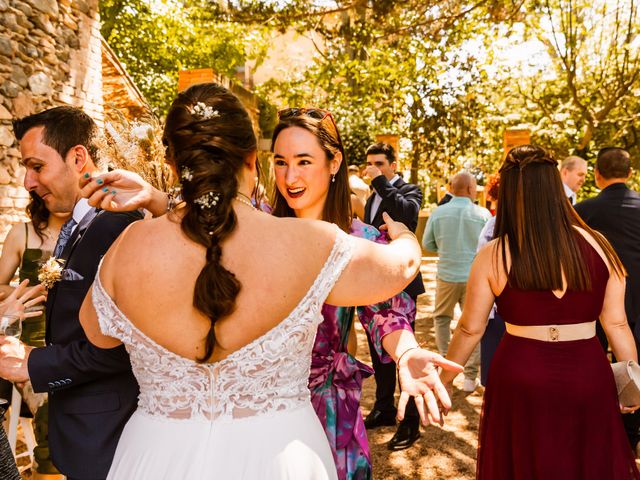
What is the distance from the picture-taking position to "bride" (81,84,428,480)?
1376 mm

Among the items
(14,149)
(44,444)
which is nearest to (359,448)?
(44,444)

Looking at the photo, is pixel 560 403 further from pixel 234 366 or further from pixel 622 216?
pixel 622 216

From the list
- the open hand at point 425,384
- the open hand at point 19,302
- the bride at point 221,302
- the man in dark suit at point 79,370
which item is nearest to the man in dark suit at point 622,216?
the open hand at point 425,384

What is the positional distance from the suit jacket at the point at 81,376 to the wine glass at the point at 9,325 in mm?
125

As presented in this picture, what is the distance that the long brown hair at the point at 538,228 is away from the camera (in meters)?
2.47

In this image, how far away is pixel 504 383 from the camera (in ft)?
8.64

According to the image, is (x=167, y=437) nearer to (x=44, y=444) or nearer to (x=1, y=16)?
(x=44, y=444)

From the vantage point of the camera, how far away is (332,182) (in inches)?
101

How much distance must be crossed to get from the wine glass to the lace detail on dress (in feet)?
1.74

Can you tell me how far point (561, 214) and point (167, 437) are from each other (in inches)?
80.6

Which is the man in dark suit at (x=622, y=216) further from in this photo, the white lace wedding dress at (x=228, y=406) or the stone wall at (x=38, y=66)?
the stone wall at (x=38, y=66)

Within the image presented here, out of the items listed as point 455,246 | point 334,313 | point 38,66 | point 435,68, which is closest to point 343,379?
point 334,313

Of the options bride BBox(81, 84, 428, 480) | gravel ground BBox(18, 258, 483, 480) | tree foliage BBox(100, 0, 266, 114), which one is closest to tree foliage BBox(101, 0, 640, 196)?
tree foliage BBox(100, 0, 266, 114)

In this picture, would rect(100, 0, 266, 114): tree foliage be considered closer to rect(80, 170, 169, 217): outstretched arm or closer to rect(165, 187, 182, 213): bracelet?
rect(80, 170, 169, 217): outstretched arm
